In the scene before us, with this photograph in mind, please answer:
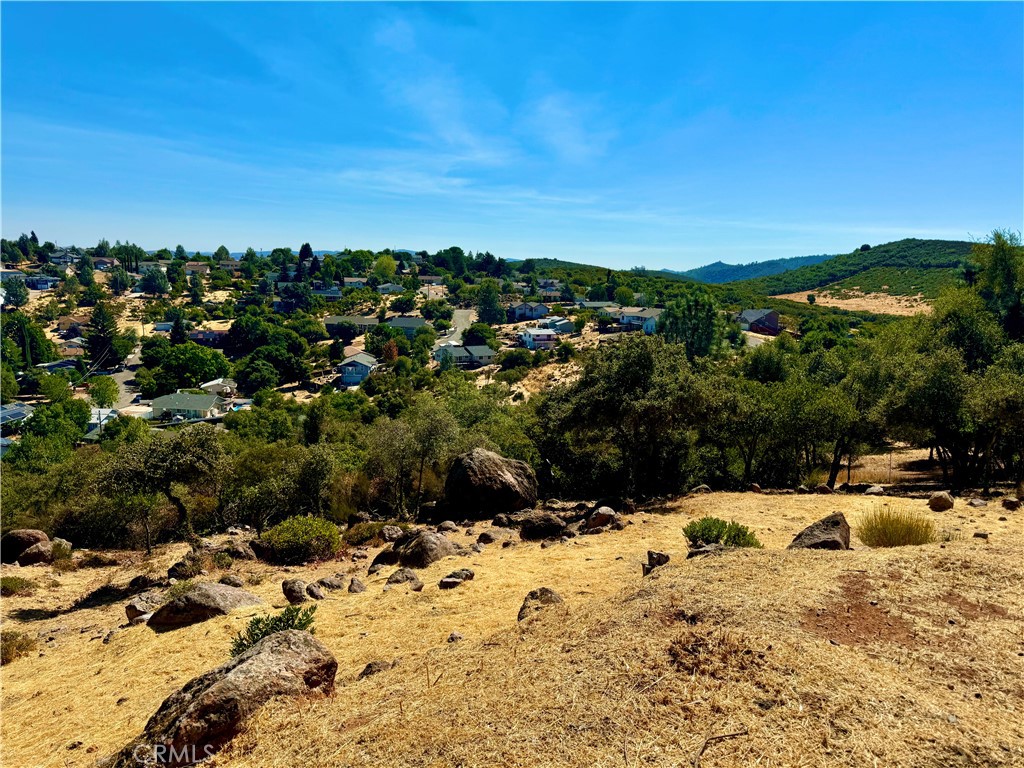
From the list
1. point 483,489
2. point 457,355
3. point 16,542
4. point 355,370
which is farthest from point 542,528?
point 457,355

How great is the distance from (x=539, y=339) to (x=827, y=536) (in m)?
103

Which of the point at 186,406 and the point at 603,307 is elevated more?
the point at 603,307

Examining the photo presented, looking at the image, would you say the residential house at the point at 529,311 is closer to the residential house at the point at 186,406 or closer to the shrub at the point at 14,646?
the residential house at the point at 186,406

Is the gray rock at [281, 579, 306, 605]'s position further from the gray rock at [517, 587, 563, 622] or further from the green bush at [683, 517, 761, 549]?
the green bush at [683, 517, 761, 549]

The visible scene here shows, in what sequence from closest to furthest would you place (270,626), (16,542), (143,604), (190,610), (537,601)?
(270,626) → (537,601) → (190,610) → (143,604) → (16,542)

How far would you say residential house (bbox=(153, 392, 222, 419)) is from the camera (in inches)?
3123

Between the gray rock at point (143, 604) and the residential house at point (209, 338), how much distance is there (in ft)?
390

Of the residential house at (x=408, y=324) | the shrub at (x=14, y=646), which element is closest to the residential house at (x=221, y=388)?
the residential house at (x=408, y=324)

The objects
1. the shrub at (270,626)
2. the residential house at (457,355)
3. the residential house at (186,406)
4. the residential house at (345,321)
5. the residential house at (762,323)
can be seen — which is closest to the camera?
the shrub at (270,626)

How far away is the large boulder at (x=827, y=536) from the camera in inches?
485

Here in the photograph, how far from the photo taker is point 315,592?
561 inches

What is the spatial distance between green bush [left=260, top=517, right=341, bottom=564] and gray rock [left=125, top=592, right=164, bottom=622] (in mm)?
4450

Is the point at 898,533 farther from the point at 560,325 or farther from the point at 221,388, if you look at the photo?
the point at 560,325

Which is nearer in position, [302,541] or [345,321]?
[302,541]
